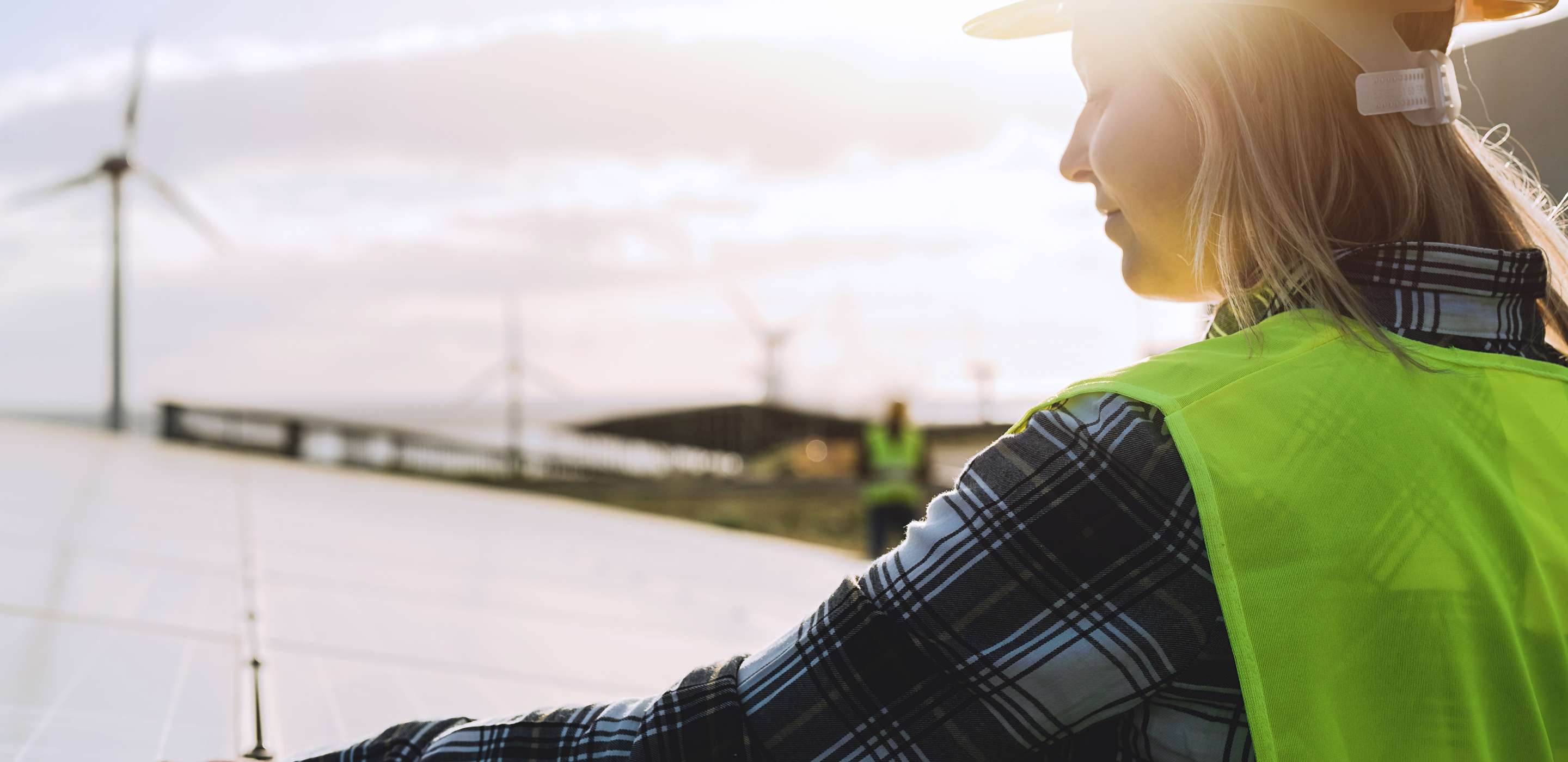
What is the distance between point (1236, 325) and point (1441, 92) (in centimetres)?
28

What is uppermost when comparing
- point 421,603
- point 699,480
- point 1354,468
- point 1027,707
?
point 1354,468

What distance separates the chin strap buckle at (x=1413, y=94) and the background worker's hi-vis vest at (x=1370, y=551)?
0.25 meters

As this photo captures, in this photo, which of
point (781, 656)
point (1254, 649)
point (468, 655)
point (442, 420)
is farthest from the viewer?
point (442, 420)

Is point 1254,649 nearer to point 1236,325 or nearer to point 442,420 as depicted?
point 1236,325

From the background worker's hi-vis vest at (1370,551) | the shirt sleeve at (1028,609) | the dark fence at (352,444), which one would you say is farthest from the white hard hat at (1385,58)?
the dark fence at (352,444)

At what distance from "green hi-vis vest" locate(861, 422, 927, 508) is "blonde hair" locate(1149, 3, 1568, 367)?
29.1ft

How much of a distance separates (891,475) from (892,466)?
8 cm

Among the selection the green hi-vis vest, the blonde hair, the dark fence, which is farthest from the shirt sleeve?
the dark fence

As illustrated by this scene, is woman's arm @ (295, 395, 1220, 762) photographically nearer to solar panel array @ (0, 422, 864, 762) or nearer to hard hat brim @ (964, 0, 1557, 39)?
hard hat brim @ (964, 0, 1557, 39)

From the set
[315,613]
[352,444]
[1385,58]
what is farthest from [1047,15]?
[352,444]

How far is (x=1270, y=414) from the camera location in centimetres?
85

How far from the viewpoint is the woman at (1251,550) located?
2.69 ft

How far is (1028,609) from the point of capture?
84 cm

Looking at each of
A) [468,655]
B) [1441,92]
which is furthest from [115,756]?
[1441,92]
